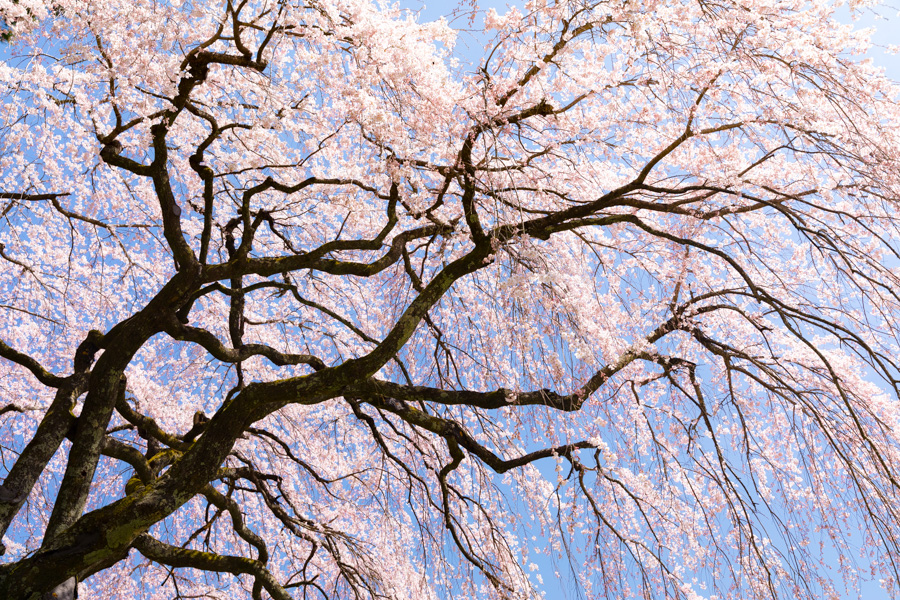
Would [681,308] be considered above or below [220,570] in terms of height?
above

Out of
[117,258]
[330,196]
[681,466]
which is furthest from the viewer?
[117,258]

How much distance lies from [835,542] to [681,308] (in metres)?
1.84

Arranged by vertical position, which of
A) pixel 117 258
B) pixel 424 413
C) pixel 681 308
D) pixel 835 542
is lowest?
pixel 835 542

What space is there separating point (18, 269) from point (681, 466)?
618 centimetres

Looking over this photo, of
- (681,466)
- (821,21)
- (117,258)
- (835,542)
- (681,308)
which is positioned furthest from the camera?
(117,258)

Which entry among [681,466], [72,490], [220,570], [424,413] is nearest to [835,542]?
[681,466]

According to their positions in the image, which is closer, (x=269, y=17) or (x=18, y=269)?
(x=269, y=17)

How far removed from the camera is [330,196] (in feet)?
18.6

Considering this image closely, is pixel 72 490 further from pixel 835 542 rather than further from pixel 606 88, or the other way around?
pixel 835 542

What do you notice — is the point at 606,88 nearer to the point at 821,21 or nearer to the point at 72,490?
the point at 821,21

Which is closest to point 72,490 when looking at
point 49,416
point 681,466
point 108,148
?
point 49,416

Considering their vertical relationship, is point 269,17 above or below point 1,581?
above

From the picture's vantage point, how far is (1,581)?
377 cm

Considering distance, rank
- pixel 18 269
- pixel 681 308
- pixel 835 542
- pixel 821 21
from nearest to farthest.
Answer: pixel 821 21, pixel 835 542, pixel 681 308, pixel 18 269
